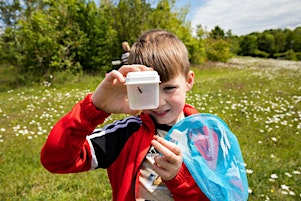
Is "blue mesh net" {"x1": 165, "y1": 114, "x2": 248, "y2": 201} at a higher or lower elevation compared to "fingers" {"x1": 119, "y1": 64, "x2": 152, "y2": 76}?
lower

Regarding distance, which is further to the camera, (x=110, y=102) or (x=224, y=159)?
(x=224, y=159)

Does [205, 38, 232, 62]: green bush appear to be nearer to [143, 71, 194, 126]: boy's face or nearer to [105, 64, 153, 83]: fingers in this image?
[143, 71, 194, 126]: boy's face

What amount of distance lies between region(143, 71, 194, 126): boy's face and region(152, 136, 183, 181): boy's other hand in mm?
380

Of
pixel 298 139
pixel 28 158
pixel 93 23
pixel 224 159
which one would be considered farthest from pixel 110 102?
pixel 93 23

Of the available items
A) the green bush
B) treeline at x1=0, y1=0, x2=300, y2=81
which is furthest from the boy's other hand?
the green bush

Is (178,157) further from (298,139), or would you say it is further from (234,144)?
(298,139)

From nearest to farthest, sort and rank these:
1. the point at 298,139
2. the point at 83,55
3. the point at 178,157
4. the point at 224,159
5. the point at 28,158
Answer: the point at 178,157 < the point at 224,159 < the point at 28,158 < the point at 298,139 < the point at 83,55

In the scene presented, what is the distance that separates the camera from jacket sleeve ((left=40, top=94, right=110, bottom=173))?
1.23 metres

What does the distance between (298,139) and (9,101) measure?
8243 millimetres

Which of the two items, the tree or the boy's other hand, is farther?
the tree

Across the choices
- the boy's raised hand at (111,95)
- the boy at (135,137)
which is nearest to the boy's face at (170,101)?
the boy at (135,137)

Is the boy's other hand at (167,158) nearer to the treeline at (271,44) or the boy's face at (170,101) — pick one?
the boy's face at (170,101)

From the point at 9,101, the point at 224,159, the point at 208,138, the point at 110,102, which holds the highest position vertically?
the point at 110,102

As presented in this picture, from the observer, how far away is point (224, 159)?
150cm
